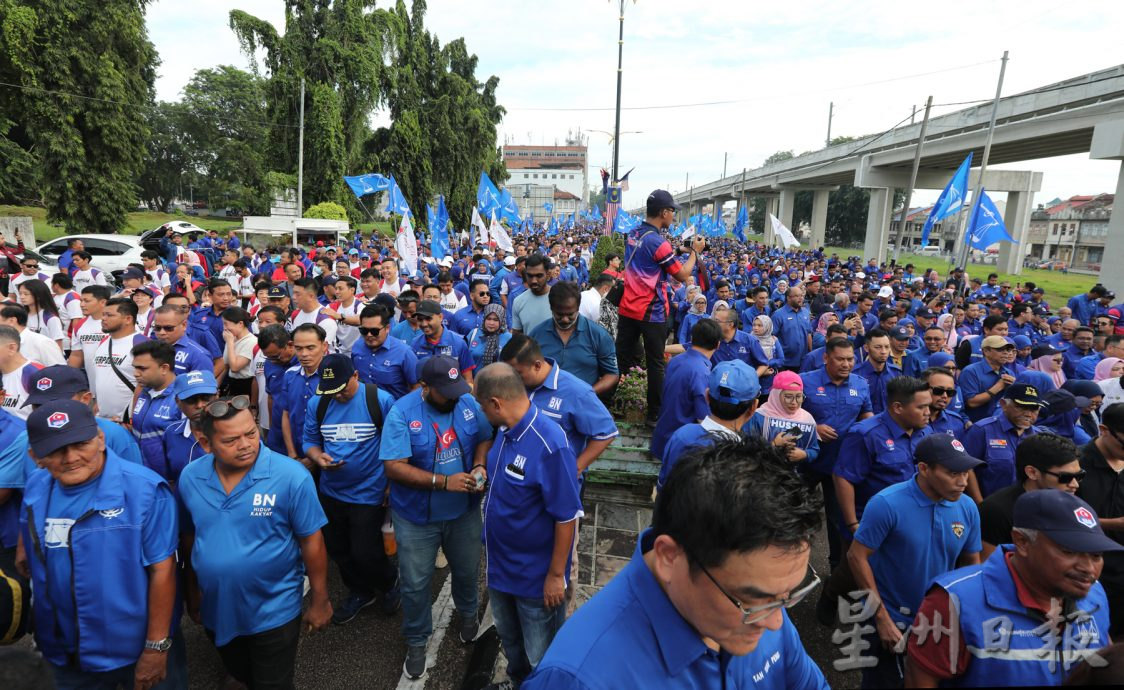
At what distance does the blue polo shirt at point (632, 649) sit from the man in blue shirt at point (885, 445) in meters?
3.00

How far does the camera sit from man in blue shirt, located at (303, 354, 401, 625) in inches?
151

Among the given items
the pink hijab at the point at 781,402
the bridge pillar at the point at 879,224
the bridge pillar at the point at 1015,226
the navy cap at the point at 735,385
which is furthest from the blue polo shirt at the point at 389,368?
the bridge pillar at the point at 1015,226

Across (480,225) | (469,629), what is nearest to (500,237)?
(480,225)

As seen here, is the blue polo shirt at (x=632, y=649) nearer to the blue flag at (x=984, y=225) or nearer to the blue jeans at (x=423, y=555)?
the blue jeans at (x=423, y=555)

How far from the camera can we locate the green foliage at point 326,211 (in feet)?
90.1

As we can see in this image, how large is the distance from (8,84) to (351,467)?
30340mm

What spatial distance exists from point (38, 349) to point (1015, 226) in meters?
43.9

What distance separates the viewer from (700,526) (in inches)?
48.4

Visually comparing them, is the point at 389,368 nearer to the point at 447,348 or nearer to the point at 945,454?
the point at 447,348

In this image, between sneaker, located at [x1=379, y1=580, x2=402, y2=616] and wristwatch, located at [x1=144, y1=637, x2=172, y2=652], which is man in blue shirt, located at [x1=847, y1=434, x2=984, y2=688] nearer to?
sneaker, located at [x1=379, y1=580, x2=402, y2=616]

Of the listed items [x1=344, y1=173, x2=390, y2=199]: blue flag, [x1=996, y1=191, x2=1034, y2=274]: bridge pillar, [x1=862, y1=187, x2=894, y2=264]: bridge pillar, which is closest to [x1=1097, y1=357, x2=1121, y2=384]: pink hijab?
[x1=344, y1=173, x2=390, y2=199]: blue flag

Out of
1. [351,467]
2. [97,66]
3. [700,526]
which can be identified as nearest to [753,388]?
[700,526]

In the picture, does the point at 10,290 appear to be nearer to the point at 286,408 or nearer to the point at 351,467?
the point at 286,408

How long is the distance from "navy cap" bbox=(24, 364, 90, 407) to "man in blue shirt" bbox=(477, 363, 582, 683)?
2.57m
